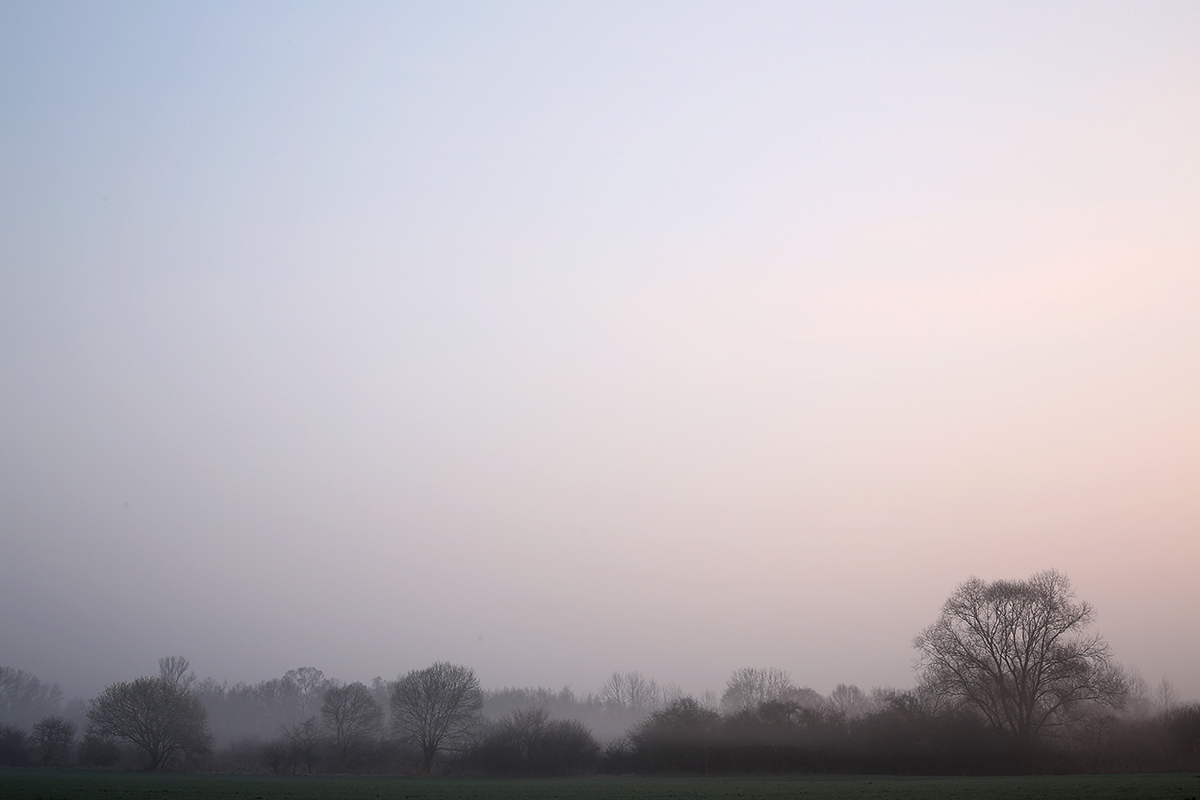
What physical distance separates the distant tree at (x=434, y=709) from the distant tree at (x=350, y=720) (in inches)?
152

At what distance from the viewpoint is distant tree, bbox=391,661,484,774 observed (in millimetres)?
74375

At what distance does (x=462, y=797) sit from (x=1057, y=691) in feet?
152

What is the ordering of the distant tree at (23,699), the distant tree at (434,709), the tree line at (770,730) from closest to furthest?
the tree line at (770,730)
the distant tree at (434,709)
the distant tree at (23,699)

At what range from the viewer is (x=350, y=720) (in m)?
80.6

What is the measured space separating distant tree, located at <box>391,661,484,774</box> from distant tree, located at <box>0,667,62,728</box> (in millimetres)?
125648

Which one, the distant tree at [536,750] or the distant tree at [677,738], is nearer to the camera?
the distant tree at [677,738]

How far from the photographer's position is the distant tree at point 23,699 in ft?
536

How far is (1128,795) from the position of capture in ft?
76.0

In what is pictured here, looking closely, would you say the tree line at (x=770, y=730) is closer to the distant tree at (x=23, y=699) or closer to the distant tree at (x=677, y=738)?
the distant tree at (x=677, y=738)

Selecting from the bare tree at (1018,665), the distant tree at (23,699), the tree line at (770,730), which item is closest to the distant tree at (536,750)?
the tree line at (770,730)

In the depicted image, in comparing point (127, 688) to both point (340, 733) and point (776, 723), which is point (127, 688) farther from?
point (776, 723)

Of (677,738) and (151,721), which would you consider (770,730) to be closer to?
(677,738)

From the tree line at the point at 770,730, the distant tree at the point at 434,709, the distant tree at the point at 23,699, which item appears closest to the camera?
the tree line at the point at 770,730

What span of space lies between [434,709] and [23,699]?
14561cm
